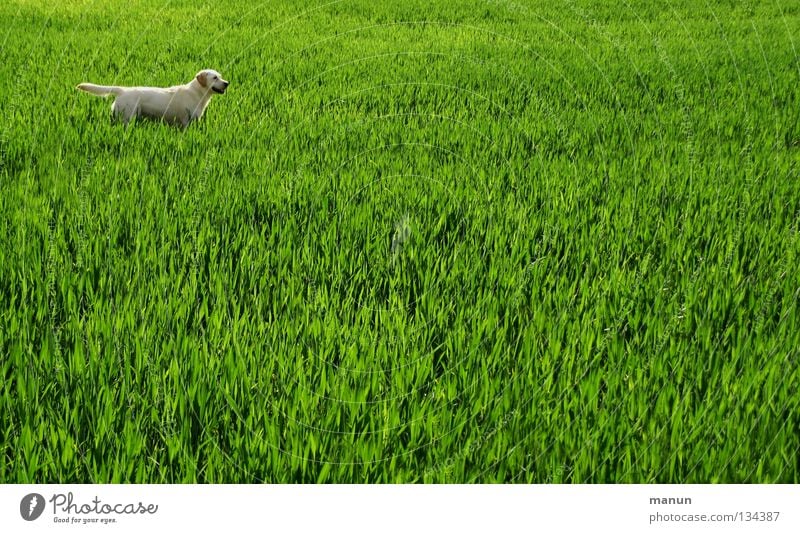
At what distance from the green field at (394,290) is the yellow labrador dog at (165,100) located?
0.50 ft

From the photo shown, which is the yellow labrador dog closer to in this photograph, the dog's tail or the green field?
the dog's tail

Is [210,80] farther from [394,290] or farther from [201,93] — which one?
[394,290]

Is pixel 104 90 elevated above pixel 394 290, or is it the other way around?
pixel 104 90

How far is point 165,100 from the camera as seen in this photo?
181 inches

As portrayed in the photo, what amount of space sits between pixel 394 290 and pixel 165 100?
275 cm

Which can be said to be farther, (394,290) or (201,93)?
(201,93)

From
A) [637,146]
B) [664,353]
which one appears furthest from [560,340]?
[637,146]

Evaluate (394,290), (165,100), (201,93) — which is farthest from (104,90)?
(394,290)

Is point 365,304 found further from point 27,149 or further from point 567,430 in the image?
point 27,149

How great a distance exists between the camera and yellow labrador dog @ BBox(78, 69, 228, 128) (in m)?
4.55

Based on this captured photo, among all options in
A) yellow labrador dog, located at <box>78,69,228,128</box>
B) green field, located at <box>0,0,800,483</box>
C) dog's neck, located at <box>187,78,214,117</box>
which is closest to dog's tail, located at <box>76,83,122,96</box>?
yellow labrador dog, located at <box>78,69,228,128</box>

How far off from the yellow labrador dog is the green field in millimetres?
152

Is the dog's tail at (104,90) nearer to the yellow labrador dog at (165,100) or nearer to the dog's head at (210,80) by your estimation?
the yellow labrador dog at (165,100)

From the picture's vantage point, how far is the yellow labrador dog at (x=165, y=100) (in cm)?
455
